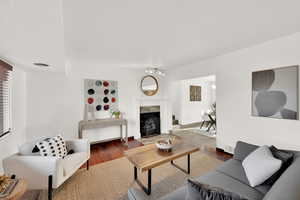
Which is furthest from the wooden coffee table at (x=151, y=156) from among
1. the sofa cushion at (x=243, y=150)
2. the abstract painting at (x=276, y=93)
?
the abstract painting at (x=276, y=93)

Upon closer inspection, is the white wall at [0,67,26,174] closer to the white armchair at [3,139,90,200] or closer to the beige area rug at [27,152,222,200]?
the white armchair at [3,139,90,200]

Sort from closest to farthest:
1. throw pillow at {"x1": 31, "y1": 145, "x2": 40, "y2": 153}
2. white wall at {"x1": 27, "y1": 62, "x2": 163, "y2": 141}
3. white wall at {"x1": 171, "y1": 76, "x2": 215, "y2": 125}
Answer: throw pillow at {"x1": 31, "y1": 145, "x2": 40, "y2": 153} → white wall at {"x1": 27, "y1": 62, "x2": 163, "y2": 141} → white wall at {"x1": 171, "y1": 76, "x2": 215, "y2": 125}

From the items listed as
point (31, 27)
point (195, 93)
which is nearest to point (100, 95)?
point (31, 27)

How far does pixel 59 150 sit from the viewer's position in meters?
2.01

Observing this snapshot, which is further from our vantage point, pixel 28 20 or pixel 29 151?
pixel 29 151

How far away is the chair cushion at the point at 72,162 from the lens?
1.84 metres

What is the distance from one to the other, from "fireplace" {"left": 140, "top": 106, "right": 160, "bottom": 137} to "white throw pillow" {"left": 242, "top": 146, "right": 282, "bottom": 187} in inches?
132

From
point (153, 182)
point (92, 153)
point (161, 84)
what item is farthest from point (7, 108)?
point (161, 84)

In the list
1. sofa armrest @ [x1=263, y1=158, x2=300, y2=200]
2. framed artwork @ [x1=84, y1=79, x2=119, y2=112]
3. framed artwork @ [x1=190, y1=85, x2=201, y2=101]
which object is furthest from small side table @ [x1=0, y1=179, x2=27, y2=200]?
framed artwork @ [x1=190, y1=85, x2=201, y2=101]

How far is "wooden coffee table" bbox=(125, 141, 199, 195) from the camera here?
1701 mm

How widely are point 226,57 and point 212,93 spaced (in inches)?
178

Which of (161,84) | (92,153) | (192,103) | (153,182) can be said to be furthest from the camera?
(192,103)

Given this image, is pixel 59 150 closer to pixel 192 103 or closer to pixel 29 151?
pixel 29 151

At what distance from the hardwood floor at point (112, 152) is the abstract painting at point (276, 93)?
1.18m
